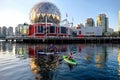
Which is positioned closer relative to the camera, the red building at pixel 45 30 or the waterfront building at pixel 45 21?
the red building at pixel 45 30

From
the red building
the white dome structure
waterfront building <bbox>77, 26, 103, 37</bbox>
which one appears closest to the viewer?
the red building

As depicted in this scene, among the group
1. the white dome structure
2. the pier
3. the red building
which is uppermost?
the white dome structure

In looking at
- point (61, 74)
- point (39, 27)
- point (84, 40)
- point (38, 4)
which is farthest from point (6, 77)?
point (38, 4)

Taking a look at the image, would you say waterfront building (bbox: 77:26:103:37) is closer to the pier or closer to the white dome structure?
the white dome structure

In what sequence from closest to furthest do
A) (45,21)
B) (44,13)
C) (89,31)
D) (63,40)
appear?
(63,40) < (44,13) < (45,21) < (89,31)

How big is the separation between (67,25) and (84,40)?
30886 millimetres

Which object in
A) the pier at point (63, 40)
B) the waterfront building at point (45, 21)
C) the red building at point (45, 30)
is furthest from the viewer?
the waterfront building at point (45, 21)

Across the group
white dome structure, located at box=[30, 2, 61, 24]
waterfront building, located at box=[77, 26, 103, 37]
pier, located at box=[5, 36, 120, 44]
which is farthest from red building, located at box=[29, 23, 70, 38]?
waterfront building, located at box=[77, 26, 103, 37]

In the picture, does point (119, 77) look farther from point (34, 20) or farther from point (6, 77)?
point (34, 20)

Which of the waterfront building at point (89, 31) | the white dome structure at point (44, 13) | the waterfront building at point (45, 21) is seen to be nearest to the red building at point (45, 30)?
Result: the waterfront building at point (45, 21)

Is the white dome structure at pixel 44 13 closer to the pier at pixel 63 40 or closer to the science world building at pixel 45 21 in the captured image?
the science world building at pixel 45 21

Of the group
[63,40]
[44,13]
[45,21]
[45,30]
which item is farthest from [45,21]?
[63,40]

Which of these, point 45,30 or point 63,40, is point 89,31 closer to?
point 45,30

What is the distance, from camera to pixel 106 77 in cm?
2828
